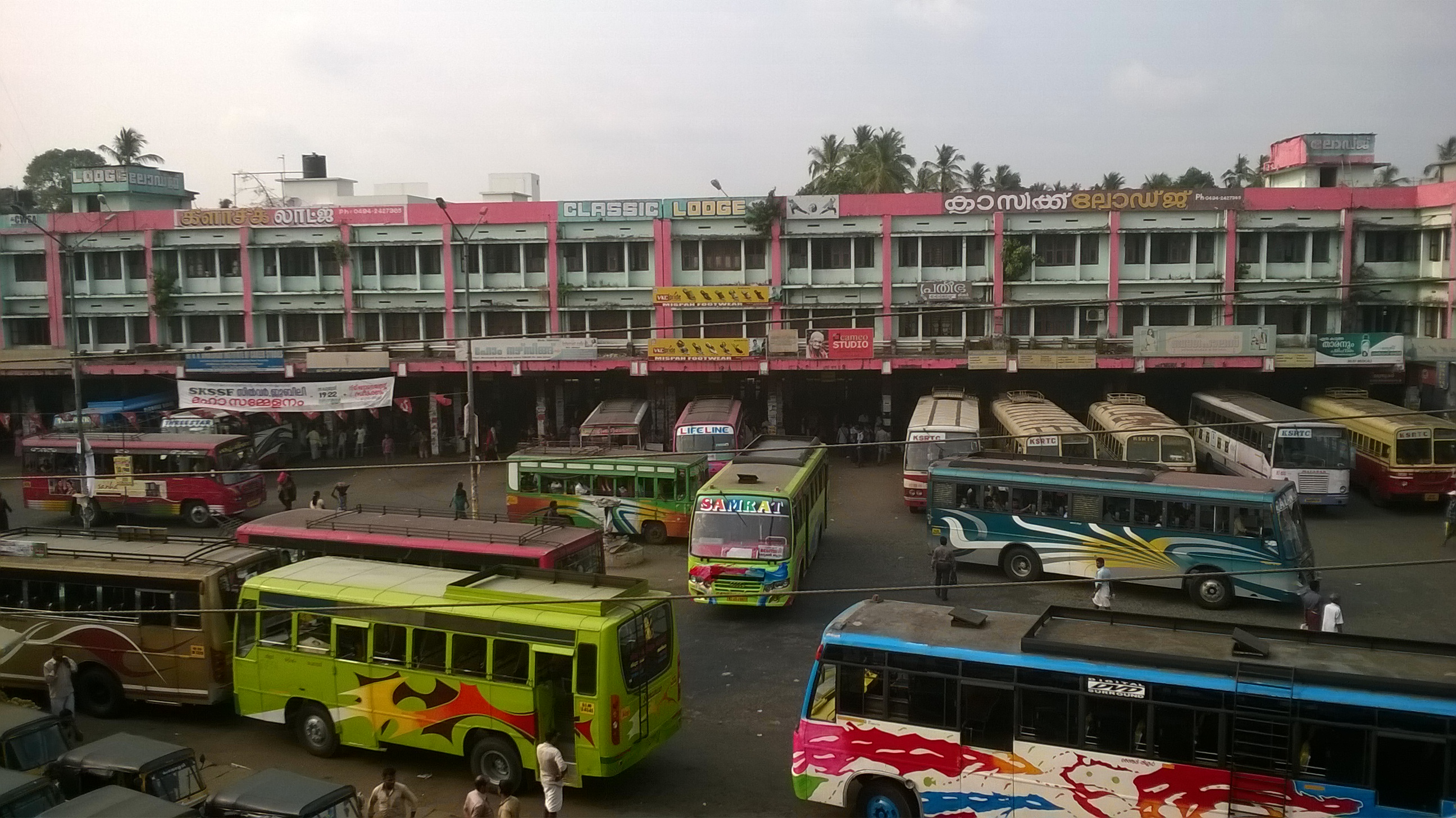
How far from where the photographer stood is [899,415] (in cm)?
3928

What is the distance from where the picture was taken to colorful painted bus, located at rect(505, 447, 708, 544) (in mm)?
23859

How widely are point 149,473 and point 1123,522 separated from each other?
72.7ft

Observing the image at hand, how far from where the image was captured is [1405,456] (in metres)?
24.8

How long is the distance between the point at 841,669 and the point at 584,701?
263 centimetres

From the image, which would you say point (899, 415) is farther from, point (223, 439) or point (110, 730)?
point (110, 730)

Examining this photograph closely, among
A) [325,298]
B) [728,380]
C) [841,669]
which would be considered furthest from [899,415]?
[841,669]

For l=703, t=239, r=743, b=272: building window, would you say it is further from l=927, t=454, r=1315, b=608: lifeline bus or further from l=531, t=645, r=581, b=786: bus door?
l=531, t=645, r=581, b=786: bus door

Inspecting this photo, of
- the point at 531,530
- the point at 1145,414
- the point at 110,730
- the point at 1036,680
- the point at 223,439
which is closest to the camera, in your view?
the point at 1036,680

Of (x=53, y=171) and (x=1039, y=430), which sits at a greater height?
(x=53, y=171)

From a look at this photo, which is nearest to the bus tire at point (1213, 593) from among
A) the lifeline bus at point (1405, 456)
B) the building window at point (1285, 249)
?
the lifeline bus at point (1405, 456)

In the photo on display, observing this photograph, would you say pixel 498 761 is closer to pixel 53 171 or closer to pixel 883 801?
pixel 883 801

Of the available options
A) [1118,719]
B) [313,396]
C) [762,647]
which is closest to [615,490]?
[762,647]

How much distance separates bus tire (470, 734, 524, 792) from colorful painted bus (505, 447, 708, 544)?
12.1 metres

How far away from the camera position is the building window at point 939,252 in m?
36.7
